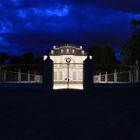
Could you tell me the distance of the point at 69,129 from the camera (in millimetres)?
15797

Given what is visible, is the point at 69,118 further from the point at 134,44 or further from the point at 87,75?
the point at 134,44

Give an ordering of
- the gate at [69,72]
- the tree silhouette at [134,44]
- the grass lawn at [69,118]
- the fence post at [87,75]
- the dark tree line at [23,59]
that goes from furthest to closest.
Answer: the dark tree line at [23,59]
the tree silhouette at [134,44]
the gate at [69,72]
the fence post at [87,75]
the grass lawn at [69,118]

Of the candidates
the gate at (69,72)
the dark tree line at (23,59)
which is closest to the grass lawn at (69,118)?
the gate at (69,72)

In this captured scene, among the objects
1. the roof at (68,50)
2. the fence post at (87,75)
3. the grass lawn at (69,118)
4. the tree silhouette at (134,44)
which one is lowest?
the grass lawn at (69,118)

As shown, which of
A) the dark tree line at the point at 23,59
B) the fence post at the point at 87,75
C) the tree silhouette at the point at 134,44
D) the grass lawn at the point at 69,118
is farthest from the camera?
the dark tree line at the point at 23,59

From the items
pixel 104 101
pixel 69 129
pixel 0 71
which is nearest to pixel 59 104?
pixel 104 101

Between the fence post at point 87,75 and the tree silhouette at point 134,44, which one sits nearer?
the fence post at point 87,75

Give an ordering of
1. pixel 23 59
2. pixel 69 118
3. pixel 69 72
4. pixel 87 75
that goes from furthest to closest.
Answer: pixel 23 59 → pixel 69 72 → pixel 87 75 → pixel 69 118

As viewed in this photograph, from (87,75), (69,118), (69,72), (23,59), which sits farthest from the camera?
(23,59)

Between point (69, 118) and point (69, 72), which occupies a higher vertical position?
point (69, 72)

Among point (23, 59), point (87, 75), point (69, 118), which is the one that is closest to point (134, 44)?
point (87, 75)

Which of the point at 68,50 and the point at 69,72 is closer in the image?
the point at 69,72

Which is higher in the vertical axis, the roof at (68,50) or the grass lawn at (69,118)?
the roof at (68,50)

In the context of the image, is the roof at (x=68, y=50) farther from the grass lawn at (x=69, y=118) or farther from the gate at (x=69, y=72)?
the grass lawn at (x=69, y=118)
